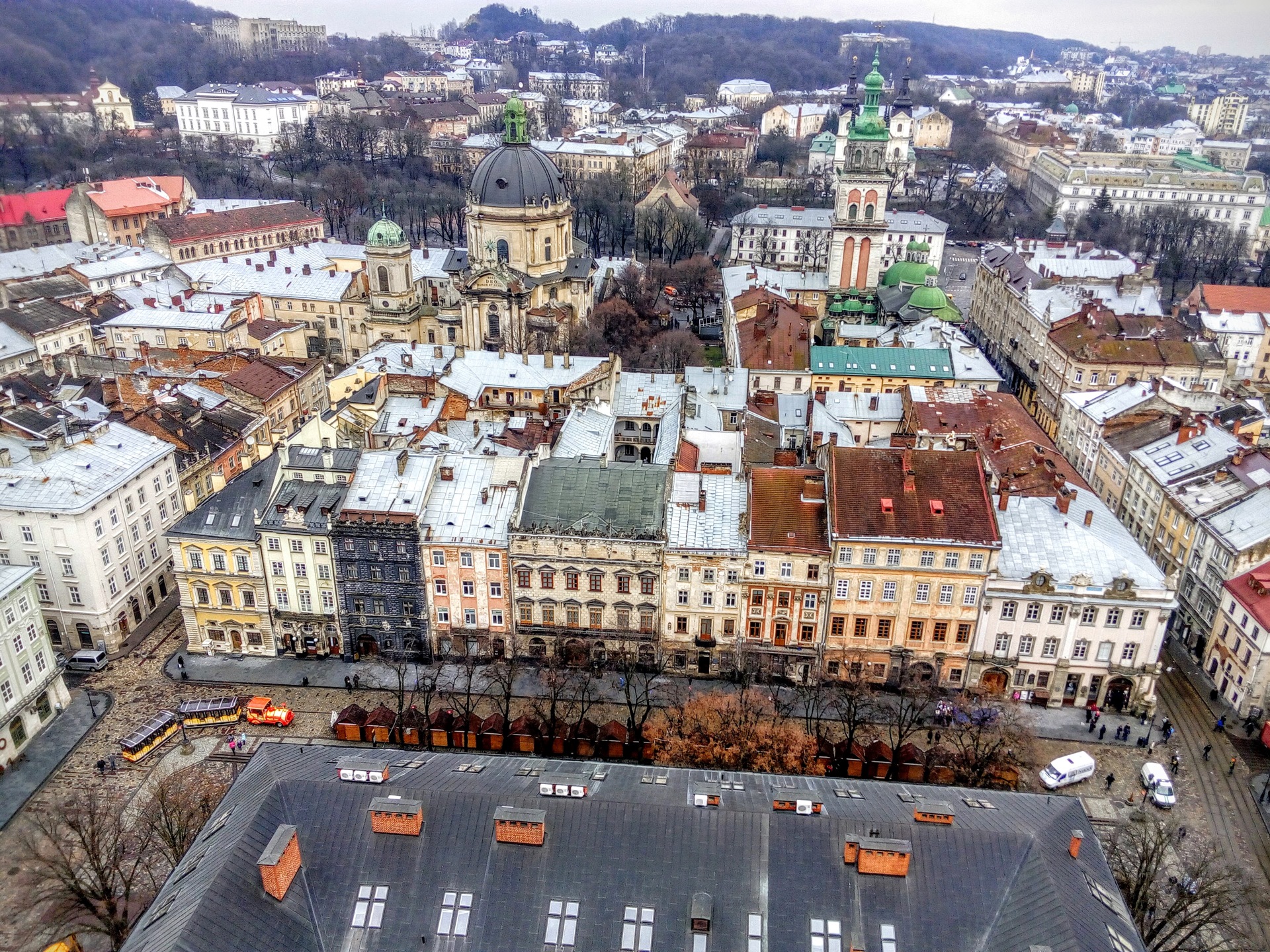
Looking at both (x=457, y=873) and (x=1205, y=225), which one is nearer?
(x=457, y=873)

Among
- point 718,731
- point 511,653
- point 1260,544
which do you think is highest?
point 1260,544

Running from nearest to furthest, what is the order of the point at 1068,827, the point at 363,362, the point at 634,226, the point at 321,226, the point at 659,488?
the point at 1068,827 → the point at 659,488 → the point at 363,362 → the point at 321,226 → the point at 634,226

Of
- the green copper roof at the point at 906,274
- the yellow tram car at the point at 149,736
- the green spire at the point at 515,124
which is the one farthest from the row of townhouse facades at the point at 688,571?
the green copper roof at the point at 906,274

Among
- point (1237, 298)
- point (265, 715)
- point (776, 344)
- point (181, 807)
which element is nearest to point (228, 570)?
point (265, 715)

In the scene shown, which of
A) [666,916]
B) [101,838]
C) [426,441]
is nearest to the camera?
[666,916]

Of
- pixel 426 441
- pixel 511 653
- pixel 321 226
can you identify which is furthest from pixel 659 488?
pixel 321 226

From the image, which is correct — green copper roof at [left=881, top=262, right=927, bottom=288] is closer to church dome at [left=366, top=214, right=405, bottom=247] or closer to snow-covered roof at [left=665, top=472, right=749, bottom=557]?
church dome at [left=366, top=214, right=405, bottom=247]

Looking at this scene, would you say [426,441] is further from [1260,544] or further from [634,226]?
[634,226]
